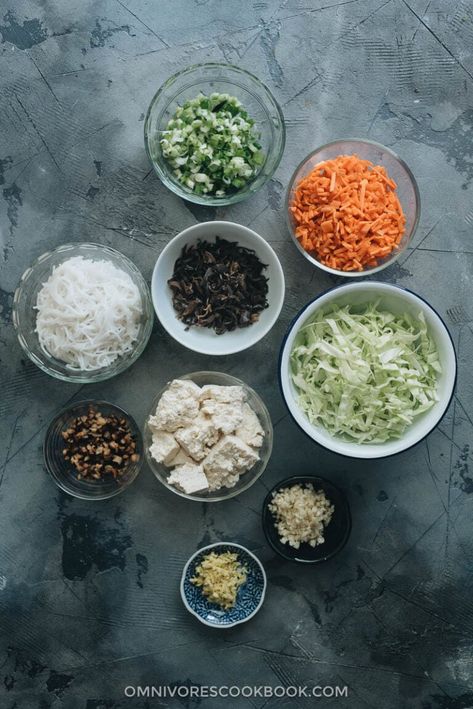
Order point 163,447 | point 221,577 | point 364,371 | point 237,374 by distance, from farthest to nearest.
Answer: point 237,374, point 221,577, point 163,447, point 364,371

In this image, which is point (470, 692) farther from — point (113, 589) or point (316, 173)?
point (316, 173)

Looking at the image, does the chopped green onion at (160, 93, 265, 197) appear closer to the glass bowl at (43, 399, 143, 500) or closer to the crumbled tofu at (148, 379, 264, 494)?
the crumbled tofu at (148, 379, 264, 494)

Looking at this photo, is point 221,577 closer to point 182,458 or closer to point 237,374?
point 182,458

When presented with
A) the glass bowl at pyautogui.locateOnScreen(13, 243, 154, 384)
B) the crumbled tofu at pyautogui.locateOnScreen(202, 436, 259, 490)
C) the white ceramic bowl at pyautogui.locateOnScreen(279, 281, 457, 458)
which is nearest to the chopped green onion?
the glass bowl at pyautogui.locateOnScreen(13, 243, 154, 384)

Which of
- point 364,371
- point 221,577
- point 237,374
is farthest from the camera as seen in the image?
point 237,374

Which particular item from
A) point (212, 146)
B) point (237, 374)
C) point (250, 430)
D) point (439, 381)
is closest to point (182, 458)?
point (250, 430)

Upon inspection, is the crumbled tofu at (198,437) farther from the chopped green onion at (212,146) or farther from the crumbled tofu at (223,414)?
the chopped green onion at (212,146)
